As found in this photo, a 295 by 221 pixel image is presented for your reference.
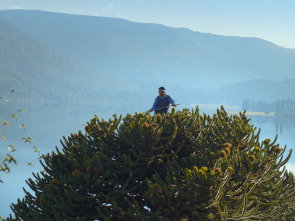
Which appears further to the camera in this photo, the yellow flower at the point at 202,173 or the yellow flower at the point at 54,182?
the yellow flower at the point at 54,182

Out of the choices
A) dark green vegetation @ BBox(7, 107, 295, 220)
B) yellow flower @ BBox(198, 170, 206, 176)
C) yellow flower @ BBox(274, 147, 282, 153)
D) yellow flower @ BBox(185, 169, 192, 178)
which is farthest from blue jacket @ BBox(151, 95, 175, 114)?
yellow flower @ BBox(198, 170, 206, 176)

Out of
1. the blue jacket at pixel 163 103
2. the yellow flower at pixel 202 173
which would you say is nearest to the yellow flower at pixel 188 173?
the yellow flower at pixel 202 173

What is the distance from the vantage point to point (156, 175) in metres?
6.83

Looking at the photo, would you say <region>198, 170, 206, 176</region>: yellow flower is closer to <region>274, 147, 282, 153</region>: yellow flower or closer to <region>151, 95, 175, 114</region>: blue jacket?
<region>274, 147, 282, 153</region>: yellow flower

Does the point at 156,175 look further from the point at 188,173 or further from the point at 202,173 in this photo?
the point at 202,173

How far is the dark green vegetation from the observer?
277 inches

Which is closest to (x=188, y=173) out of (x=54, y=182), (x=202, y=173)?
(x=202, y=173)

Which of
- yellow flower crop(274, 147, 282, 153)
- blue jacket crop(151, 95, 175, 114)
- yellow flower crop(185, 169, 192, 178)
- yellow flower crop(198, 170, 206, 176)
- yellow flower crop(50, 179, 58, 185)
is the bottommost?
yellow flower crop(50, 179, 58, 185)

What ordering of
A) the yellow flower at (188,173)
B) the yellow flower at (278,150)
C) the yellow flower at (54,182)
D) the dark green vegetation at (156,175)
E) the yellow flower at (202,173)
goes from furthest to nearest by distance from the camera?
1. the yellow flower at (278,150)
2. the yellow flower at (54,182)
3. the dark green vegetation at (156,175)
4. the yellow flower at (188,173)
5. the yellow flower at (202,173)

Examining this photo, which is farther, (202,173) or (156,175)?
(156,175)

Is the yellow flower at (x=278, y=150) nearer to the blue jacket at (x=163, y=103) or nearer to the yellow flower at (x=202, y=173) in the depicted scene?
the yellow flower at (x=202, y=173)

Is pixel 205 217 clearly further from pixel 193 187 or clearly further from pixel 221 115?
pixel 221 115

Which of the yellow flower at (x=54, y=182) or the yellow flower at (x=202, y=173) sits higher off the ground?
the yellow flower at (x=202, y=173)

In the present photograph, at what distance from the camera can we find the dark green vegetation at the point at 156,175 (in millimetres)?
7027
